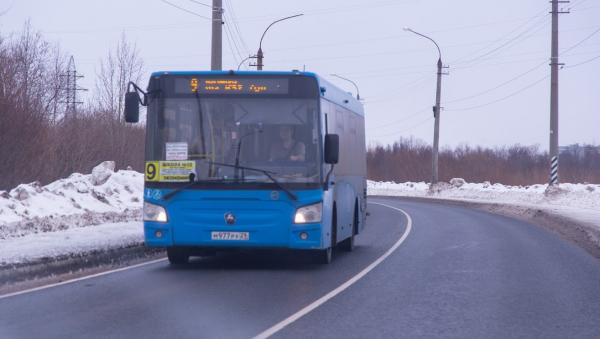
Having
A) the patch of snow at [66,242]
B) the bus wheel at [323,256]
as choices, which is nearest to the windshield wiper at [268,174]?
the bus wheel at [323,256]

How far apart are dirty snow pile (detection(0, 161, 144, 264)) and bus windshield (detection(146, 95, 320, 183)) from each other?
3.08 m

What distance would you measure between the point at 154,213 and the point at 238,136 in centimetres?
174

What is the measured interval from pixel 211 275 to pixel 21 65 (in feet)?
59.2

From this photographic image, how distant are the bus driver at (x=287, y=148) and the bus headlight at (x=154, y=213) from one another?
6.00ft

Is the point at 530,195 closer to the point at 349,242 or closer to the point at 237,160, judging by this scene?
the point at 349,242

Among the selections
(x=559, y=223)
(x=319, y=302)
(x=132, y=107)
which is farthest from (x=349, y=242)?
(x=559, y=223)

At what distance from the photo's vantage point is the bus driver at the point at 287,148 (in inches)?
600

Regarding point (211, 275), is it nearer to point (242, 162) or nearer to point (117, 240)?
point (242, 162)

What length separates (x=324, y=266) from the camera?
16.8 meters

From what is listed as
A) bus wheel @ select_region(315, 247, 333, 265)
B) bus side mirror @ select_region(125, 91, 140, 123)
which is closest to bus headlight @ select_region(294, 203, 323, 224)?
bus wheel @ select_region(315, 247, 333, 265)

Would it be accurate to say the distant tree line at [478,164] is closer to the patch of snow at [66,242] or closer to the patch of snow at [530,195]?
the patch of snow at [530,195]

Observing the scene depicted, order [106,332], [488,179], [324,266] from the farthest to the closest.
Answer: [488,179]
[324,266]
[106,332]

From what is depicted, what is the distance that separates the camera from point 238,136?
15320mm

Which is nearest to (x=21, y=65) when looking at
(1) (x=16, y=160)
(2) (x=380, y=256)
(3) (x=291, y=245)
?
(1) (x=16, y=160)
